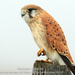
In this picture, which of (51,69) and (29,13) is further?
(29,13)

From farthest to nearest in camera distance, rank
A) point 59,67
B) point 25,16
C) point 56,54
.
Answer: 1. point 25,16
2. point 56,54
3. point 59,67

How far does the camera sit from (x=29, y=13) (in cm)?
236

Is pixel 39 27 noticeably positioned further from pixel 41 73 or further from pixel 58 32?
pixel 41 73

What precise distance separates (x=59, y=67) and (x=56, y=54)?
0.87ft

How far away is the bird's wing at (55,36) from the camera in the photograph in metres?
2.21

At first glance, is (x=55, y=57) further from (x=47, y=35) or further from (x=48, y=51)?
(x=47, y=35)

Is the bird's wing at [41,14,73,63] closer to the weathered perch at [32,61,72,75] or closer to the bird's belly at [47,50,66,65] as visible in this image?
the bird's belly at [47,50,66,65]

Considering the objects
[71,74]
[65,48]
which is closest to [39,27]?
[65,48]

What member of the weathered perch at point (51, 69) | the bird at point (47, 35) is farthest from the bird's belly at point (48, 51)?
the weathered perch at point (51, 69)

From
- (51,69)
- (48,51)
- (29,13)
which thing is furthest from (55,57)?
(29,13)

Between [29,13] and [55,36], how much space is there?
54 cm

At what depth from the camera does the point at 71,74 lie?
2.07 metres

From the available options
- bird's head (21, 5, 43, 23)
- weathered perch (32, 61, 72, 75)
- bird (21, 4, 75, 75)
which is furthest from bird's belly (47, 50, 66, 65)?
bird's head (21, 5, 43, 23)

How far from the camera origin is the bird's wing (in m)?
2.21
